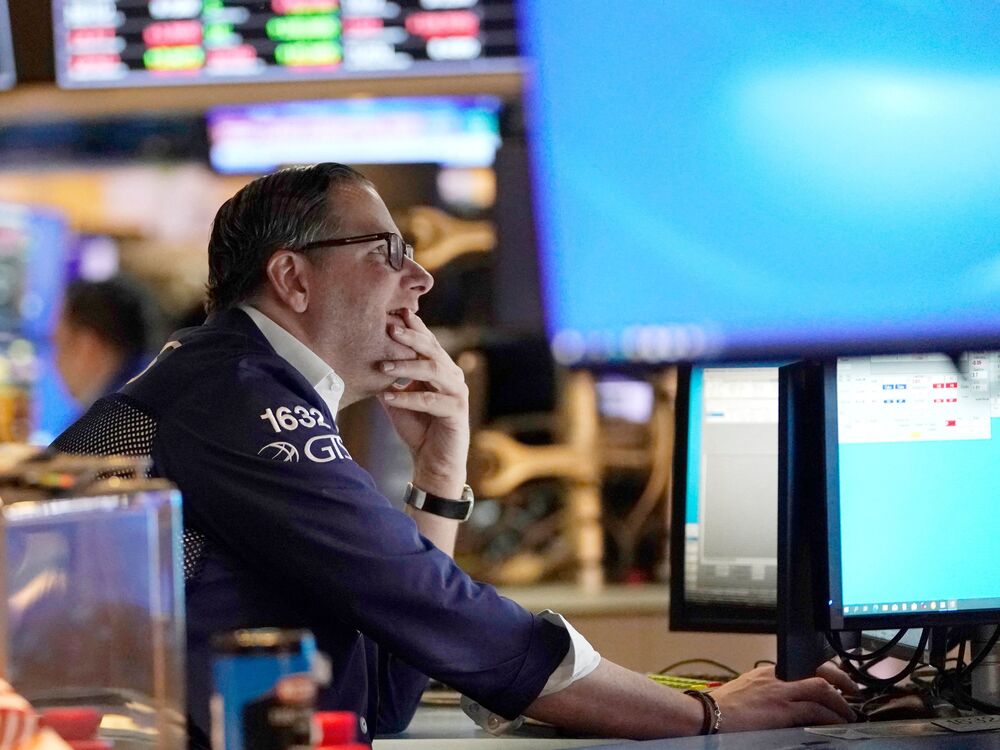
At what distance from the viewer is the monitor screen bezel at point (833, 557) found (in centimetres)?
161

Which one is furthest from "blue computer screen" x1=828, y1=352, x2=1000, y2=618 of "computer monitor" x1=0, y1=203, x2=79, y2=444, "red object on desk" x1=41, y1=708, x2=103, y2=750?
"computer monitor" x1=0, y1=203, x2=79, y2=444

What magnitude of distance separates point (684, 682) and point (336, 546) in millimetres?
619

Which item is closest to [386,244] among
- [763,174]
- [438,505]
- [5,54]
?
[438,505]

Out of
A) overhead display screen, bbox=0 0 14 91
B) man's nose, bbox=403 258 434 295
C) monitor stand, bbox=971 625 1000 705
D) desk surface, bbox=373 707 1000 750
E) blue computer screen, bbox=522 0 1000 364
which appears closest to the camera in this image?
blue computer screen, bbox=522 0 1000 364

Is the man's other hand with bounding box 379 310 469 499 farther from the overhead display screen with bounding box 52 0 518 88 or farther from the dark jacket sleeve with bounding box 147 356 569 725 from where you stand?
the overhead display screen with bounding box 52 0 518 88

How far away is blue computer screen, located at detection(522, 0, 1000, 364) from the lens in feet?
4.55

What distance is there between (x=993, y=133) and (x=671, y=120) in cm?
33

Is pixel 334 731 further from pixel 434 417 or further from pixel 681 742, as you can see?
pixel 434 417

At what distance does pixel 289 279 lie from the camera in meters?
1.87

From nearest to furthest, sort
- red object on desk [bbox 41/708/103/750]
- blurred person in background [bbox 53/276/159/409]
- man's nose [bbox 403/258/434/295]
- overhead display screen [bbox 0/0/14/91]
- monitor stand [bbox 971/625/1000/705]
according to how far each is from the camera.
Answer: red object on desk [bbox 41/708/103/750] → monitor stand [bbox 971/625/1000/705] → man's nose [bbox 403/258/434/295] → overhead display screen [bbox 0/0/14/91] → blurred person in background [bbox 53/276/159/409]

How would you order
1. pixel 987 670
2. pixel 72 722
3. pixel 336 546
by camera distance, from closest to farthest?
pixel 72 722 → pixel 336 546 → pixel 987 670

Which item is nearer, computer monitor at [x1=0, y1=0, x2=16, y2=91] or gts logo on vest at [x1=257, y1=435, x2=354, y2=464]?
gts logo on vest at [x1=257, y1=435, x2=354, y2=464]

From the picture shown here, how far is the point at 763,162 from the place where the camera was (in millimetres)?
1400

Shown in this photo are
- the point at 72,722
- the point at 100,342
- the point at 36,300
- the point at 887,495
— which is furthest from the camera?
the point at 36,300
